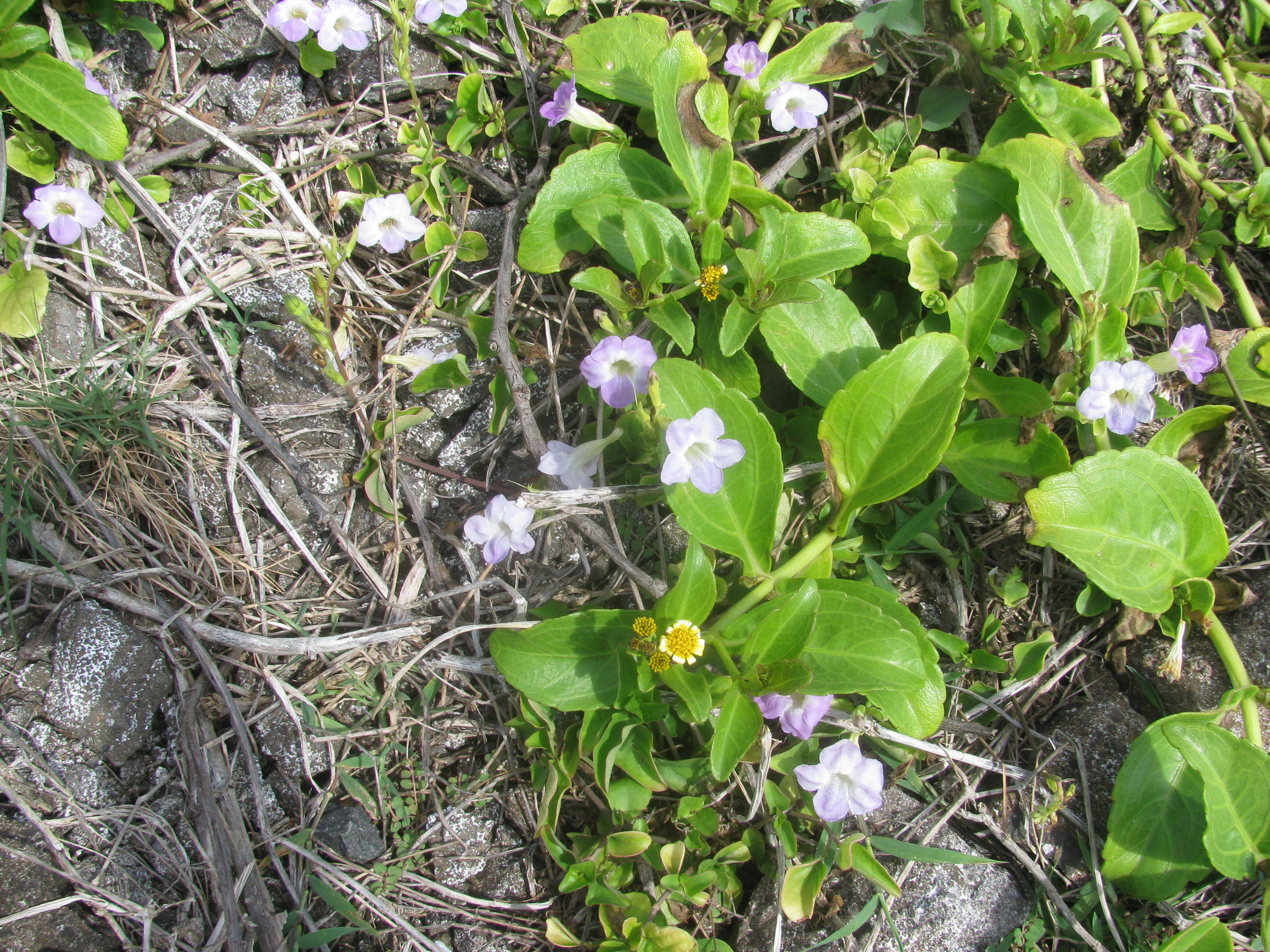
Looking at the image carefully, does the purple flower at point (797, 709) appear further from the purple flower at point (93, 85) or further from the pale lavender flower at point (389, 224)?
the purple flower at point (93, 85)

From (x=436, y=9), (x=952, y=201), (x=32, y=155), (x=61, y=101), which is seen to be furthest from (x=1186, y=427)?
(x=32, y=155)

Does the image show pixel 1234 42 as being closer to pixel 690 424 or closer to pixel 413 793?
pixel 690 424

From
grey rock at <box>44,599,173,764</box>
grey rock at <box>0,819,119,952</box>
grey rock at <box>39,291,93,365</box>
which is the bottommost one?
grey rock at <box>0,819,119,952</box>

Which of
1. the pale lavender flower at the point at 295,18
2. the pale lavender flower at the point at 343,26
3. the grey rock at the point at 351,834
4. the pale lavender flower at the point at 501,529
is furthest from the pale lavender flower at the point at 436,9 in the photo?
the grey rock at the point at 351,834

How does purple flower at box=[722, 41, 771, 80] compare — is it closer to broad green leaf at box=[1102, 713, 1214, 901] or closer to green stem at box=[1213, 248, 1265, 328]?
green stem at box=[1213, 248, 1265, 328]

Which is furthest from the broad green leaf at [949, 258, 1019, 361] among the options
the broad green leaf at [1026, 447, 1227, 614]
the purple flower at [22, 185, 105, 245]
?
the purple flower at [22, 185, 105, 245]

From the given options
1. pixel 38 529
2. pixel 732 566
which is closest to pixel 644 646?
pixel 732 566
